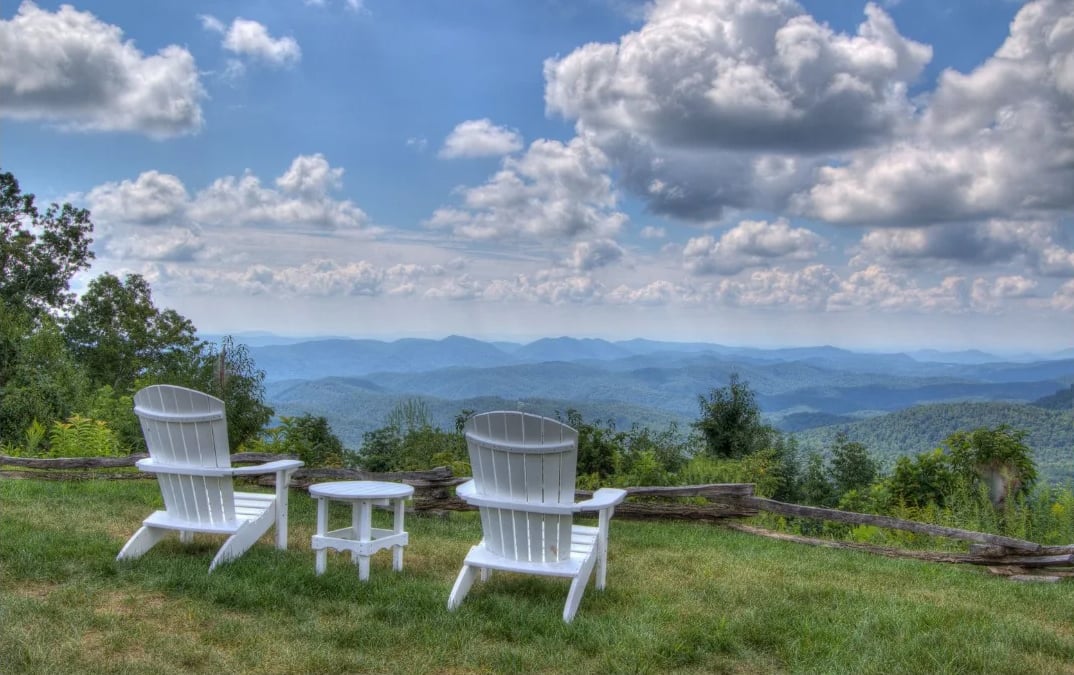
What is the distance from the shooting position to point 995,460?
8211 millimetres

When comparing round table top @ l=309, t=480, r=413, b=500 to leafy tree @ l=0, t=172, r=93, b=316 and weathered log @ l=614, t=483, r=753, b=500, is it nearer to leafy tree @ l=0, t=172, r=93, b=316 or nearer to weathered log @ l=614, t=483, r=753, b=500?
weathered log @ l=614, t=483, r=753, b=500

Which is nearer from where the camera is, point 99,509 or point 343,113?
point 99,509

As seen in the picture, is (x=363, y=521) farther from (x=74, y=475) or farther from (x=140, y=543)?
(x=74, y=475)

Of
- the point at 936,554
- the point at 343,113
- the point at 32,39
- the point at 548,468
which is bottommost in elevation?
the point at 936,554

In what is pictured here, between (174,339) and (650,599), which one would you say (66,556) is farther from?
(174,339)

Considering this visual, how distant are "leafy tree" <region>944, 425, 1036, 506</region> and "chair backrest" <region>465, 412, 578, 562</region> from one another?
18.8ft

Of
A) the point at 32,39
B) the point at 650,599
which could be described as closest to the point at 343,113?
→ the point at 32,39

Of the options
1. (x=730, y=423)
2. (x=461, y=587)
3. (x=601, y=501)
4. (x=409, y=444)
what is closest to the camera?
(x=461, y=587)

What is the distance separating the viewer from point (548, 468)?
14.1 feet

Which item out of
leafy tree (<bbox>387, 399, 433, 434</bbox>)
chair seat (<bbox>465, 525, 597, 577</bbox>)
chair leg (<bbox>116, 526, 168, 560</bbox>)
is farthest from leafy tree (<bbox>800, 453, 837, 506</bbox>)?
chair leg (<bbox>116, 526, 168, 560</bbox>)

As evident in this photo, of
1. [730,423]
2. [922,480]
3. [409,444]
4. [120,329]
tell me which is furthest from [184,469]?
[120,329]

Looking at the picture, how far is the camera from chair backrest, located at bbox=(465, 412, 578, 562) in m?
4.28

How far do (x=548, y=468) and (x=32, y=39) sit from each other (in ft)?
39.9

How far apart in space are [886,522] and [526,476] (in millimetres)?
3697
